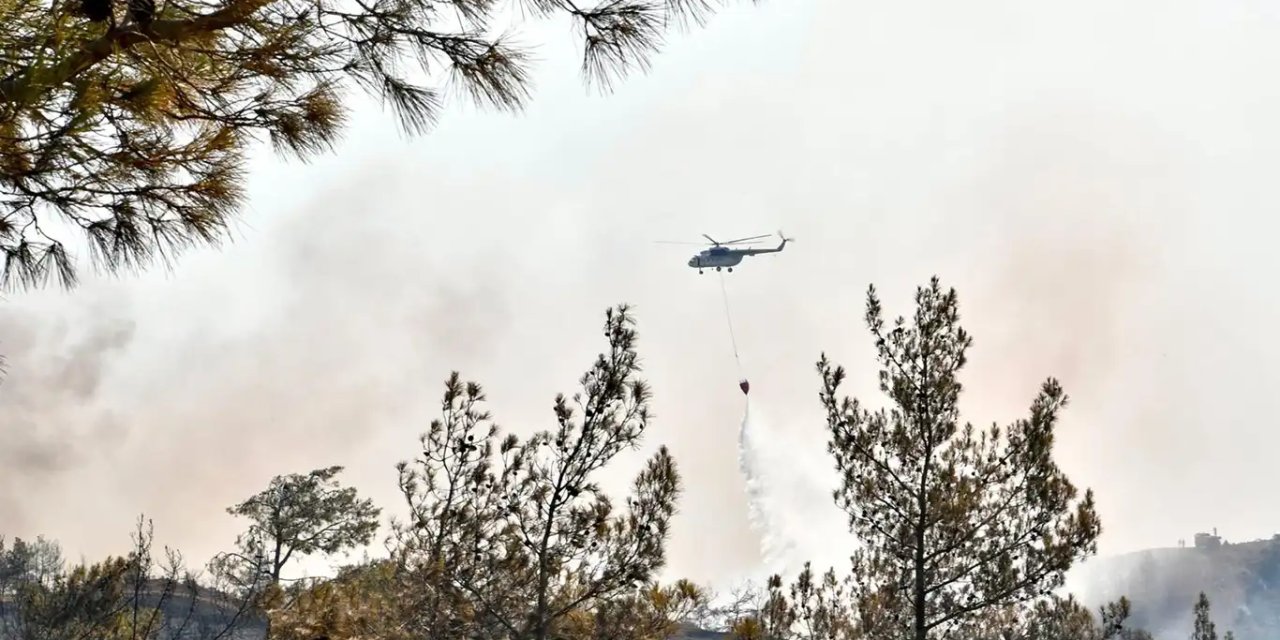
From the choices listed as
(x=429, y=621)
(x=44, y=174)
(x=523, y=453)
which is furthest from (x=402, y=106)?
(x=429, y=621)

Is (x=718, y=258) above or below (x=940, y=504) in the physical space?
above

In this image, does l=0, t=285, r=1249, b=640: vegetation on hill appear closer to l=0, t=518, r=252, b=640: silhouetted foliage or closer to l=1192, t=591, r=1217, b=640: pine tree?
l=0, t=518, r=252, b=640: silhouetted foliage

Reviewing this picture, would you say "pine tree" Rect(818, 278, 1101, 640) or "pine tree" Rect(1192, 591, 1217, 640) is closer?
"pine tree" Rect(818, 278, 1101, 640)

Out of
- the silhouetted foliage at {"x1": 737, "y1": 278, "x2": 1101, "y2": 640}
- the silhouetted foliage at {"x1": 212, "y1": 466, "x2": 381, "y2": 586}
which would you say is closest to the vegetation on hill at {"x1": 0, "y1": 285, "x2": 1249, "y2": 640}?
the silhouetted foliage at {"x1": 737, "y1": 278, "x2": 1101, "y2": 640}

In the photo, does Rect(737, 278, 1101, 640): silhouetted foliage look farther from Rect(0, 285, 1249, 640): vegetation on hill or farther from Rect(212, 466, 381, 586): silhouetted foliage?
Rect(212, 466, 381, 586): silhouetted foliage

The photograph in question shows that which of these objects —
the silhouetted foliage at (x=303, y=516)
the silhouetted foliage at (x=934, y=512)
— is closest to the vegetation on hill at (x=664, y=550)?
the silhouetted foliage at (x=934, y=512)

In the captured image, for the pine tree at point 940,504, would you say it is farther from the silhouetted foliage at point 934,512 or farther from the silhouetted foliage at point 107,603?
the silhouetted foliage at point 107,603

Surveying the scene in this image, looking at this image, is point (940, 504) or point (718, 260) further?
point (718, 260)

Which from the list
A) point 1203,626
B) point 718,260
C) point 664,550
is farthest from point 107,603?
point 718,260

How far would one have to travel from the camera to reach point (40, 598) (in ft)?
54.8

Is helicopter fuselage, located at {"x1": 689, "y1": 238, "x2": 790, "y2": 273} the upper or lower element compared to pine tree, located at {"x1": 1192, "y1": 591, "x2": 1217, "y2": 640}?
upper

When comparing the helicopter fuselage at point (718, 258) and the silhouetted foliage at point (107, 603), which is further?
the helicopter fuselage at point (718, 258)

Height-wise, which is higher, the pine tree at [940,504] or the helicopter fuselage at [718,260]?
the helicopter fuselage at [718,260]

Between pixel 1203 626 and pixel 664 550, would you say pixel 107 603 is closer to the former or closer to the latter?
pixel 664 550
